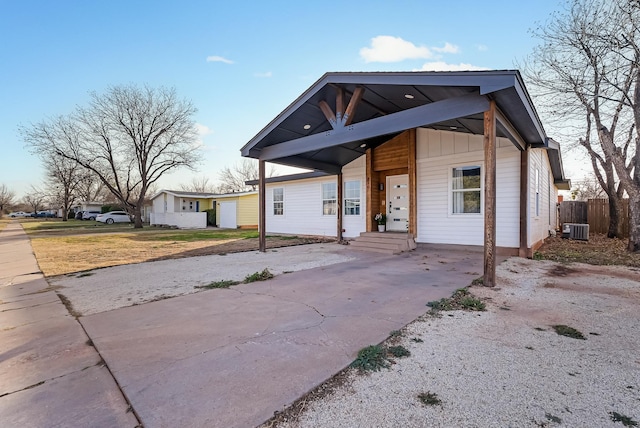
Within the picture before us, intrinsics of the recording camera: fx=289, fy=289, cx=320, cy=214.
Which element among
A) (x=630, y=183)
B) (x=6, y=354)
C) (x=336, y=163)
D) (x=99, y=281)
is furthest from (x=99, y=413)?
(x=630, y=183)

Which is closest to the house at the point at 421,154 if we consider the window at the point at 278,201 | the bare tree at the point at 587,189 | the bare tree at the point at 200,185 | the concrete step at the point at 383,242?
the concrete step at the point at 383,242

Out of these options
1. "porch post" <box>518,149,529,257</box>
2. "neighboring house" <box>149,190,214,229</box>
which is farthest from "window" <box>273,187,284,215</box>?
"neighboring house" <box>149,190,214,229</box>

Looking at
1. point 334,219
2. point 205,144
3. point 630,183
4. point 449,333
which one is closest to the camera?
point 449,333

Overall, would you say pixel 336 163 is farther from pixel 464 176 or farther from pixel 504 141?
pixel 504 141

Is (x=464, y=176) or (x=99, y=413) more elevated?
(x=464, y=176)

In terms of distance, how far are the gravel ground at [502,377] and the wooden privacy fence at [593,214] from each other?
1322cm

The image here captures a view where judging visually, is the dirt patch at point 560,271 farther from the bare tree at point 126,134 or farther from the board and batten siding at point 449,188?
the bare tree at point 126,134

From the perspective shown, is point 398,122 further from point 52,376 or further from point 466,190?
point 52,376

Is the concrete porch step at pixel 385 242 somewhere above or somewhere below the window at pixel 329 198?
below

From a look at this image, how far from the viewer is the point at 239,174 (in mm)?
44594

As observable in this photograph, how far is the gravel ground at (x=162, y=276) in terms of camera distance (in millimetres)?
4343

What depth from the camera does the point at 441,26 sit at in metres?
8.10

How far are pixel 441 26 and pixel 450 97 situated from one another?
13.1 feet

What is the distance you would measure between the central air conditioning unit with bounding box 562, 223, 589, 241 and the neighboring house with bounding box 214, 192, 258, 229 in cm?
1844
